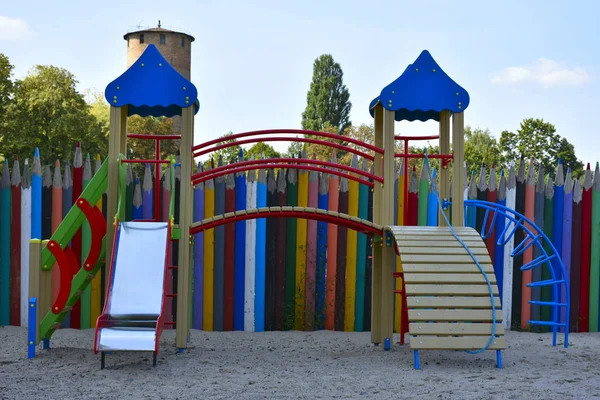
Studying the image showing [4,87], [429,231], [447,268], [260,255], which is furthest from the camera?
[4,87]

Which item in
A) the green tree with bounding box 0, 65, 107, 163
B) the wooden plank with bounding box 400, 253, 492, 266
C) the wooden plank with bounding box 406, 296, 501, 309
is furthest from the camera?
the green tree with bounding box 0, 65, 107, 163

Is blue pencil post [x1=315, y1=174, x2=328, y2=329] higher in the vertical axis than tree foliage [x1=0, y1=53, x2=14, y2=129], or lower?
lower

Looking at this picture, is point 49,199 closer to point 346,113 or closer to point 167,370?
point 167,370

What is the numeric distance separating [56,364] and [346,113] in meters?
46.3

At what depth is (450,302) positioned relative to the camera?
6211 mm

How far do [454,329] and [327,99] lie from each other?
4617 cm

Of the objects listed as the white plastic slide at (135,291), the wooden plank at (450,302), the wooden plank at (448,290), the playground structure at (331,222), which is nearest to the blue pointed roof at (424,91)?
the playground structure at (331,222)

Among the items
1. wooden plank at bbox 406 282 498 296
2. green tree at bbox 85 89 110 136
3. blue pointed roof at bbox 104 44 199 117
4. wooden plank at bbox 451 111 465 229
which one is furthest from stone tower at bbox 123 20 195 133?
wooden plank at bbox 406 282 498 296

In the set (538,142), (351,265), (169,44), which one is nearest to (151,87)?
(351,265)

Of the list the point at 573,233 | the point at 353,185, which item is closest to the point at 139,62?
the point at 353,185

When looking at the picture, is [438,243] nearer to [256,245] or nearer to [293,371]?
[293,371]

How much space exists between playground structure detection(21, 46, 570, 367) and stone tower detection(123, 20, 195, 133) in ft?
144

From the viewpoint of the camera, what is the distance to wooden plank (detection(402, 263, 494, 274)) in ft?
20.9

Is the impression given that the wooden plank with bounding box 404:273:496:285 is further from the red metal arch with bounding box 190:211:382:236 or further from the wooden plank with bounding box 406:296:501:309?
the red metal arch with bounding box 190:211:382:236
